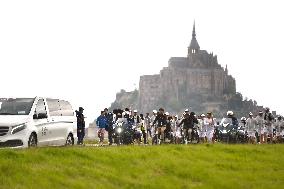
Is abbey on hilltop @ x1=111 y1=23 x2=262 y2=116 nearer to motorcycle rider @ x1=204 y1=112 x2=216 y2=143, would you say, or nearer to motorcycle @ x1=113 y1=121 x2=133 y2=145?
motorcycle rider @ x1=204 y1=112 x2=216 y2=143

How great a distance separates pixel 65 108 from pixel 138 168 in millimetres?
4362

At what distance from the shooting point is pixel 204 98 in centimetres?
18388

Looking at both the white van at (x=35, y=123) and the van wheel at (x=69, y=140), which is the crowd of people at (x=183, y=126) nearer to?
the van wheel at (x=69, y=140)

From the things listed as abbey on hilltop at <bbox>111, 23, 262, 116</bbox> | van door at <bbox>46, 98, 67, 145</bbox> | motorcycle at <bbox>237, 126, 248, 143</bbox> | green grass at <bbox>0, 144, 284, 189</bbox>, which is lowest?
green grass at <bbox>0, 144, 284, 189</bbox>

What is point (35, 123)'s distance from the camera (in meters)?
16.5

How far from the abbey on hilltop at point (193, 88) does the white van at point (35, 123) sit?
16099 cm

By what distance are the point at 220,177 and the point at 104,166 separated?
163 inches

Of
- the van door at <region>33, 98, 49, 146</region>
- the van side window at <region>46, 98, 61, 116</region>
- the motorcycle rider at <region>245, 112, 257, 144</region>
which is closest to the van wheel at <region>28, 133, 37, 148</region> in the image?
the van door at <region>33, 98, 49, 146</region>

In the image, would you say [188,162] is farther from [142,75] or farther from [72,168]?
[142,75]

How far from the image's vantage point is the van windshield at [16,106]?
55.6 feet

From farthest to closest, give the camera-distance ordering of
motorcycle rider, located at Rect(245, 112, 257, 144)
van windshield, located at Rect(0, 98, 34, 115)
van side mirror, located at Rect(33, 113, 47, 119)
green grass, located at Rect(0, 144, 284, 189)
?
1. motorcycle rider, located at Rect(245, 112, 257, 144)
2. van windshield, located at Rect(0, 98, 34, 115)
3. van side mirror, located at Rect(33, 113, 47, 119)
4. green grass, located at Rect(0, 144, 284, 189)

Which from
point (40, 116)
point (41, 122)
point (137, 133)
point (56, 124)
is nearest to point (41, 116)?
point (40, 116)

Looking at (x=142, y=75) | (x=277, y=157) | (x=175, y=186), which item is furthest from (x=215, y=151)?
(x=142, y=75)

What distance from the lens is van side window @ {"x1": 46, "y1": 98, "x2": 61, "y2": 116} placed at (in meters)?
18.0
